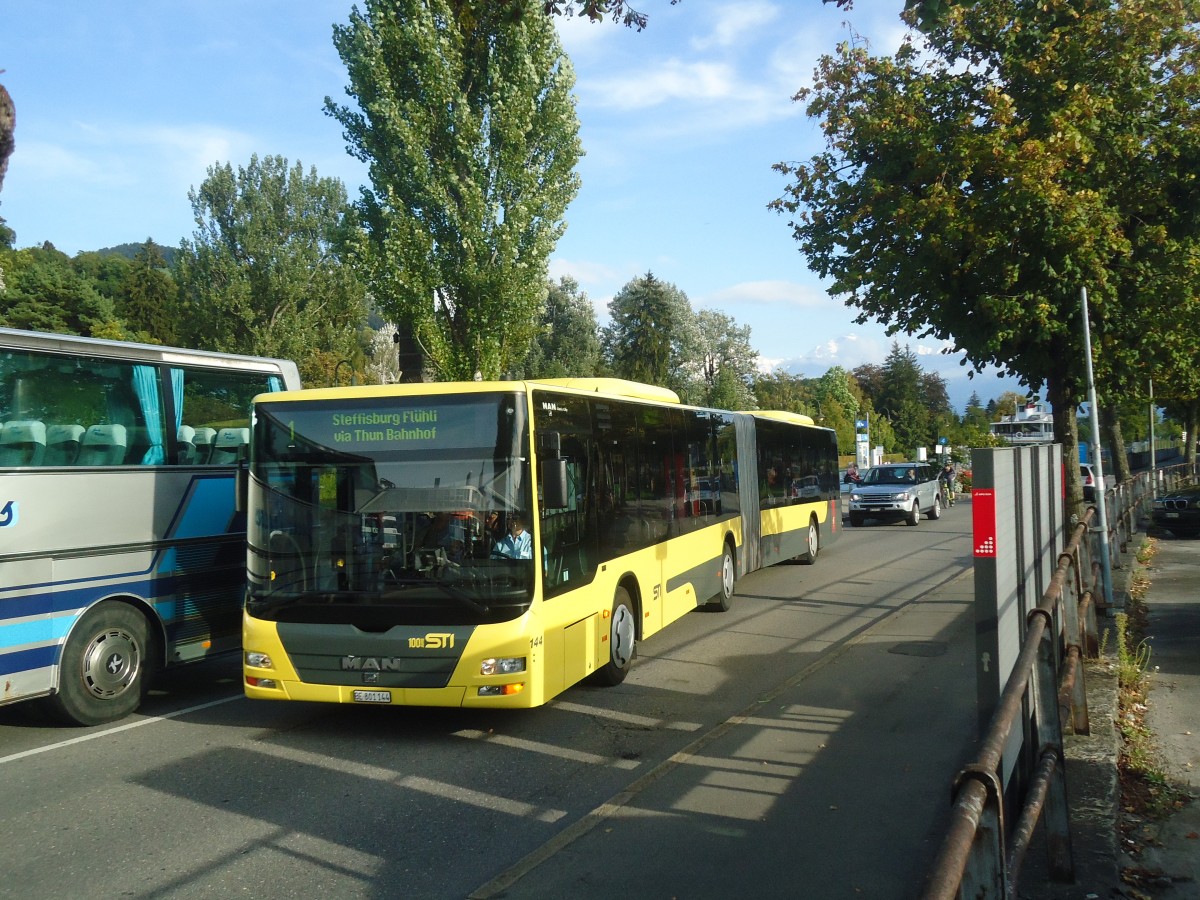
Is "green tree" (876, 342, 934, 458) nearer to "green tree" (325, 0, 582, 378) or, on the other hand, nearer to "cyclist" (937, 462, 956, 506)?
"cyclist" (937, 462, 956, 506)

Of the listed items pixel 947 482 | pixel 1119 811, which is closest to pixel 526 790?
pixel 1119 811

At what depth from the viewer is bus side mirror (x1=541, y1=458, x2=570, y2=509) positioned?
25.6 feet

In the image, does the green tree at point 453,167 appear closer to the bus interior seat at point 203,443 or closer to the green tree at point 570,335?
the bus interior seat at point 203,443

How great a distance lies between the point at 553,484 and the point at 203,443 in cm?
410

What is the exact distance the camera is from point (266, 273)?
1738 inches

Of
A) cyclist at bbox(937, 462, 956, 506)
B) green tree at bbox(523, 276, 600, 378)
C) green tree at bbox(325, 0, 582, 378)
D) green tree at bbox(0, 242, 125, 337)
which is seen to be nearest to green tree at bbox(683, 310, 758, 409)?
green tree at bbox(523, 276, 600, 378)

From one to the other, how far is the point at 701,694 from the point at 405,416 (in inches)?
142

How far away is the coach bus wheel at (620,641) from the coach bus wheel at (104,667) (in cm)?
402

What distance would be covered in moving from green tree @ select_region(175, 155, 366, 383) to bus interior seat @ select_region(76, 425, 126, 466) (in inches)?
1388

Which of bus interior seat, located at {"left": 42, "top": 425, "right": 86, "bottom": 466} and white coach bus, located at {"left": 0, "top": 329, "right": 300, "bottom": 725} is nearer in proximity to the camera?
white coach bus, located at {"left": 0, "top": 329, "right": 300, "bottom": 725}

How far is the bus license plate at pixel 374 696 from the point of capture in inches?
299

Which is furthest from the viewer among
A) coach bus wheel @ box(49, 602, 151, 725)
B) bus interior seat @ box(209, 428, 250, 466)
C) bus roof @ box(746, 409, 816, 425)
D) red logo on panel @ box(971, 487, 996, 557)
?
bus roof @ box(746, 409, 816, 425)

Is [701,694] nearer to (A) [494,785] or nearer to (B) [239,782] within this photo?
(A) [494,785]

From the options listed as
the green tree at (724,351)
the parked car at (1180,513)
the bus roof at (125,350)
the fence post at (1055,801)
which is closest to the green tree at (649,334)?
the green tree at (724,351)
